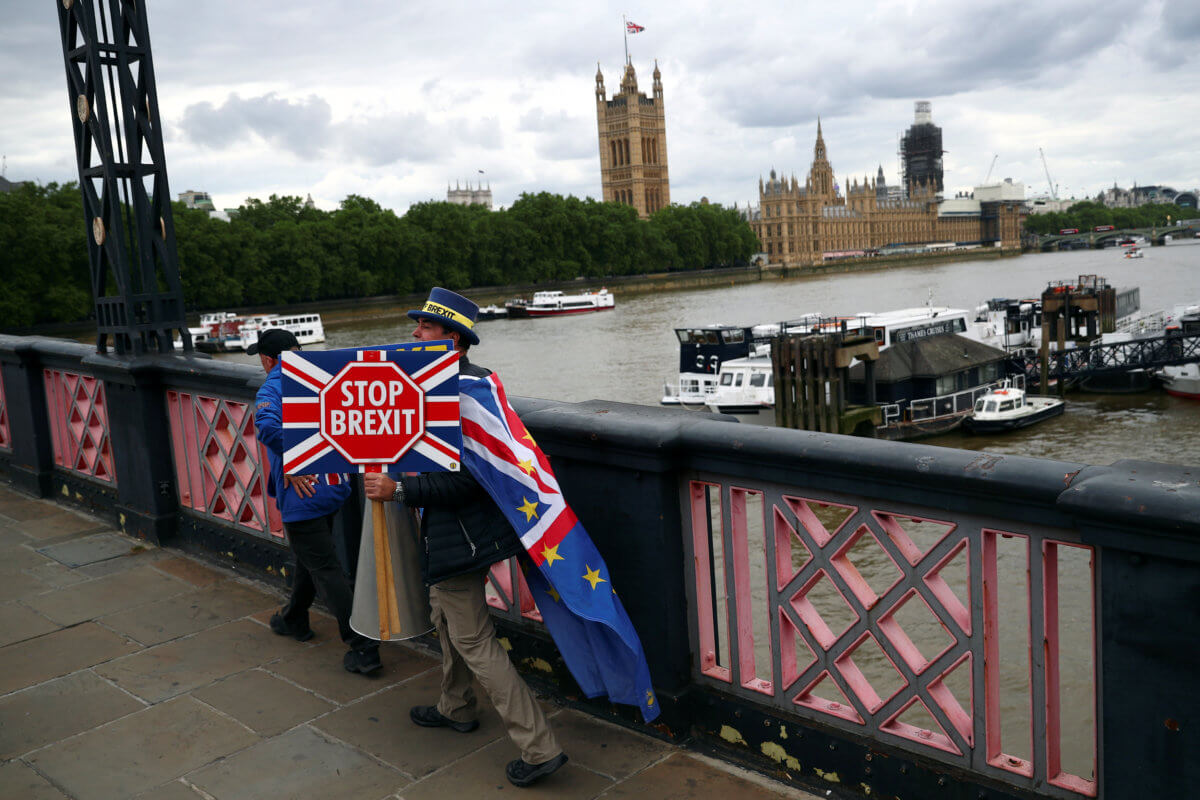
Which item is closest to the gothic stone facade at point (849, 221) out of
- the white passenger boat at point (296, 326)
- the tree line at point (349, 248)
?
the tree line at point (349, 248)

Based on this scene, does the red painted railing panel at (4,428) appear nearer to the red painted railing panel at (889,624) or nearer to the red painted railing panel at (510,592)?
the red painted railing panel at (510,592)

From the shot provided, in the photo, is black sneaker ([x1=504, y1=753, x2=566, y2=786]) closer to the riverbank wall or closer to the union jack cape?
the union jack cape

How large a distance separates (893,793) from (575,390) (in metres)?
31.4

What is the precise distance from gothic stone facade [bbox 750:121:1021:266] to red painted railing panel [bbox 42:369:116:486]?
139982 mm

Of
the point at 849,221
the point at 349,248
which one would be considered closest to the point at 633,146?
the point at 849,221

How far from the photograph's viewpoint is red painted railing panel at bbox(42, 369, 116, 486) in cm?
660

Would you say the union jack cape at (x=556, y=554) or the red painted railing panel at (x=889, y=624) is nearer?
the red painted railing panel at (x=889, y=624)

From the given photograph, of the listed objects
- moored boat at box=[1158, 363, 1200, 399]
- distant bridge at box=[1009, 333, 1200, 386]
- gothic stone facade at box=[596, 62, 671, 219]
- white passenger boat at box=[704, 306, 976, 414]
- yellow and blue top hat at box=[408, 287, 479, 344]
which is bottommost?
moored boat at box=[1158, 363, 1200, 399]

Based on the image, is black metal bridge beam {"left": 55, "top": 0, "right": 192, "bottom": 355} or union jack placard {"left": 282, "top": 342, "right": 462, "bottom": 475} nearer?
union jack placard {"left": 282, "top": 342, "right": 462, "bottom": 475}

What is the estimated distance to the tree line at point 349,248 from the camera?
179 feet

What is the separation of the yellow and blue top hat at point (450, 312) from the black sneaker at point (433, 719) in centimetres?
128

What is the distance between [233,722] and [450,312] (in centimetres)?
166

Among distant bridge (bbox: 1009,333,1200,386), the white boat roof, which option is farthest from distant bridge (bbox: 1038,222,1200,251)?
the white boat roof

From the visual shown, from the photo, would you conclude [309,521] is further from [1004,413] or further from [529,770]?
[1004,413]
